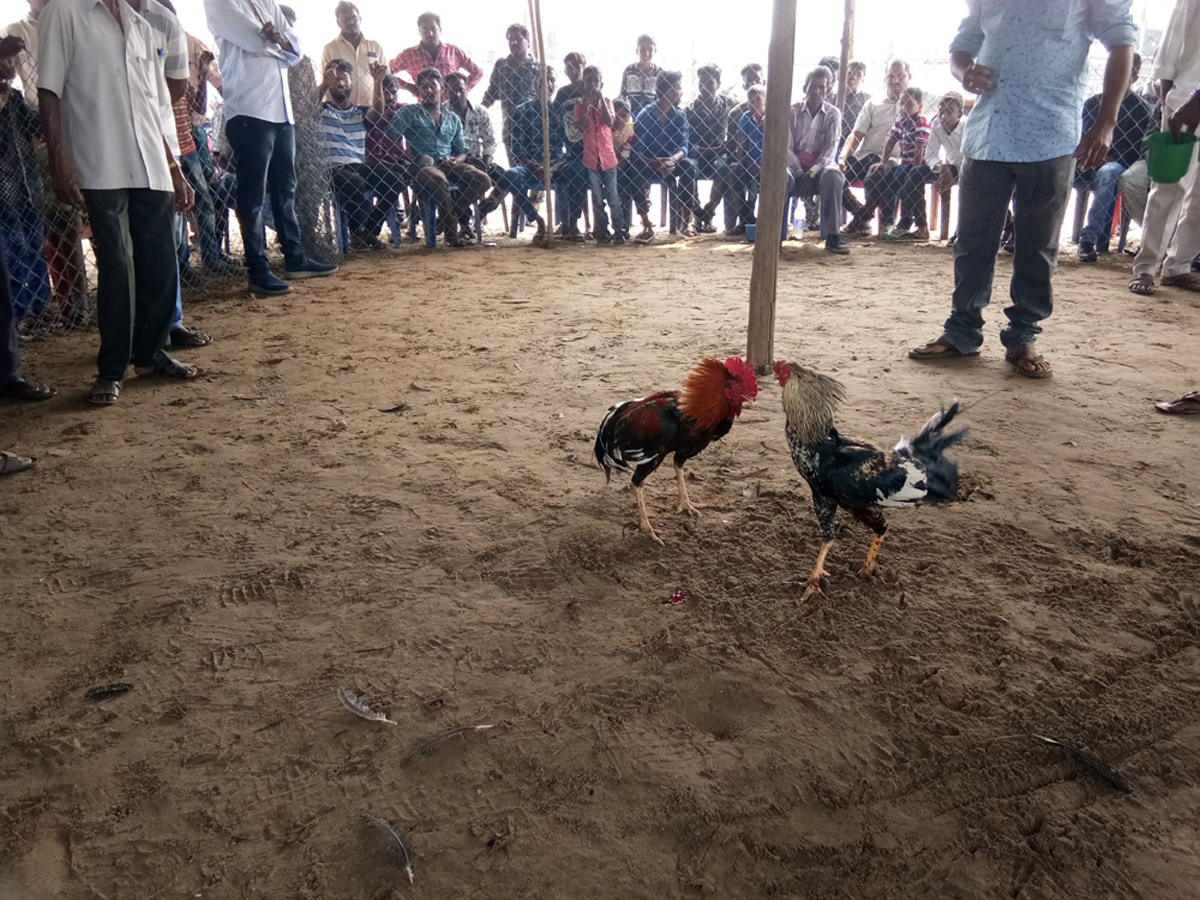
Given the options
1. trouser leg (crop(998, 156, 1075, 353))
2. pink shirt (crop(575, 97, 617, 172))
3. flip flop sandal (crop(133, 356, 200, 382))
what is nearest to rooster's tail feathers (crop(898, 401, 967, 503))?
trouser leg (crop(998, 156, 1075, 353))

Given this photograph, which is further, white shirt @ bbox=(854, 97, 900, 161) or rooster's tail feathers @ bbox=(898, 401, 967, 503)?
white shirt @ bbox=(854, 97, 900, 161)

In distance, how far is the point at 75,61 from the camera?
3.45m

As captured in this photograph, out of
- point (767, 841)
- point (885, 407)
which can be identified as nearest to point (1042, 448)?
point (885, 407)

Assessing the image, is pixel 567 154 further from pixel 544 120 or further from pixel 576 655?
pixel 576 655

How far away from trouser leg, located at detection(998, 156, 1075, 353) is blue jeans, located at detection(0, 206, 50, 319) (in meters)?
5.63

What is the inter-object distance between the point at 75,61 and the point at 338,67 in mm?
4154

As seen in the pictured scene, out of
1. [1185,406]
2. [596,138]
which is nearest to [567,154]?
[596,138]

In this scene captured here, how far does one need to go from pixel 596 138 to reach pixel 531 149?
75 cm

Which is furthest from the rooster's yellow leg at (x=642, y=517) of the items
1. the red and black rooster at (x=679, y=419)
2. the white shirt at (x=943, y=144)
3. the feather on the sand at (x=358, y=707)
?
the white shirt at (x=943, y=144)

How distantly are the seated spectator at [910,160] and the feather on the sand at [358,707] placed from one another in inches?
314

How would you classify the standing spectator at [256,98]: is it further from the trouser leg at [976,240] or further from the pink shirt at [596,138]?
the trouser leg at [976,240]

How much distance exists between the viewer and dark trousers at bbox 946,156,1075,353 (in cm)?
379

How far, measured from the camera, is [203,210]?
6281mm

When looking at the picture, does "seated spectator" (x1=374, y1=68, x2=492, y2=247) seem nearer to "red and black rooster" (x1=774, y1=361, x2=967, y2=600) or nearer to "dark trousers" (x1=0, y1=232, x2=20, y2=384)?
"dark trousers" (x1=0, y1=232, x2=20, y2=384)
